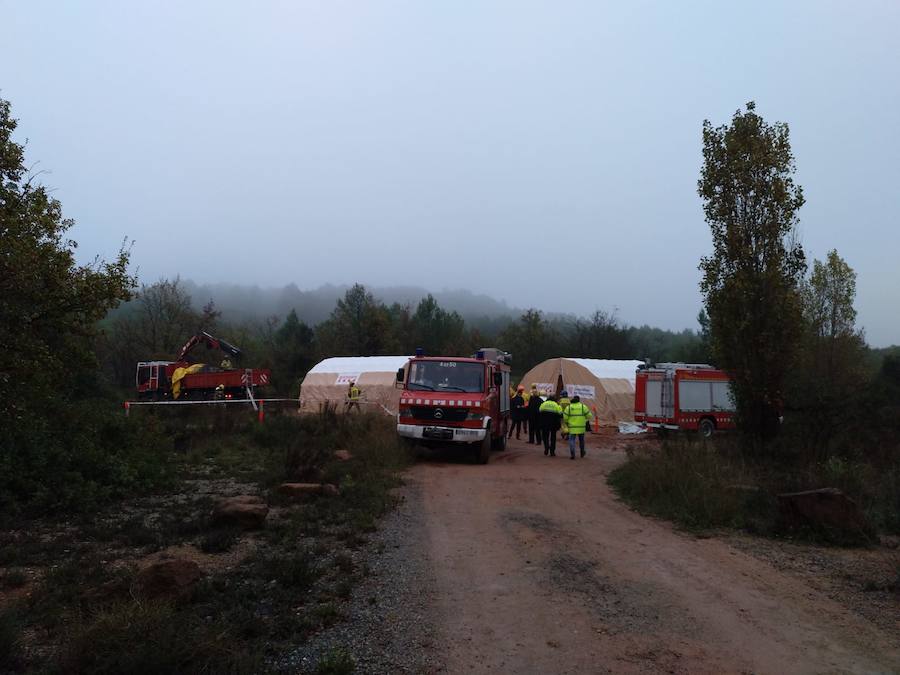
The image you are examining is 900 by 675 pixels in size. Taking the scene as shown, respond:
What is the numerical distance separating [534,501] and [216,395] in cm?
2487

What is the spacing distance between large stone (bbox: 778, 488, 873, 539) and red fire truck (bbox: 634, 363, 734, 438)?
16.6 meters

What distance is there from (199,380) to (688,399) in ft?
77.5

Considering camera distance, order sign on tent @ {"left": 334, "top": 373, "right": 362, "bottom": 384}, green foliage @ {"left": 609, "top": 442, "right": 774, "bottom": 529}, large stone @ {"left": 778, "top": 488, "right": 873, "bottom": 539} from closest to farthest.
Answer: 1. large stone @ {"left": 778, "top": 488, "right": 873, "bottom": 539}
2. green foliage @ {"left": 609, "top": 442, "right": 774, "bottom": 529}
3. sign on tent @ {"left": 334, "top": 373, "right": 362, "bottom": 384}

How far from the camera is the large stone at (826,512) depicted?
28.0ft

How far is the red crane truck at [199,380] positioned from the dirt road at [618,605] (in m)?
26.6

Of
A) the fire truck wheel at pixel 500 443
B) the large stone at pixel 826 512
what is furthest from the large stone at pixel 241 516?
the fire truck wheel at pixel 500 443

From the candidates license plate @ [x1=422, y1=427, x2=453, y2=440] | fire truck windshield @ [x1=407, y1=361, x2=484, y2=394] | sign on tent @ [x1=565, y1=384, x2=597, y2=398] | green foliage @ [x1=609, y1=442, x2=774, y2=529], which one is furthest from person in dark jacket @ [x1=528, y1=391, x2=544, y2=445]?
sign on tent @ [x1=565, y1=384, x2=597, y2=398]

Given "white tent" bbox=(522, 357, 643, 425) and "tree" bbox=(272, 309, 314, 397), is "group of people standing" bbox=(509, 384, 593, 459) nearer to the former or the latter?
"white tent" bbox=(522, 357, 643, 425)

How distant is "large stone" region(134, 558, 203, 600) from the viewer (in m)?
5.66

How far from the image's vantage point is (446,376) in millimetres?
17609

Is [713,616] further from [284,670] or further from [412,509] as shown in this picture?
[412,509]

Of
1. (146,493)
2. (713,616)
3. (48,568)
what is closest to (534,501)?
(713,616)

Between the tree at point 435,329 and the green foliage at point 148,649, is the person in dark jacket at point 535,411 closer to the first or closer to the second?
the green foliage at point 148,649

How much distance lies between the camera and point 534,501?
38.1 ft
